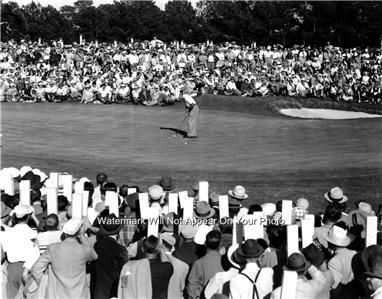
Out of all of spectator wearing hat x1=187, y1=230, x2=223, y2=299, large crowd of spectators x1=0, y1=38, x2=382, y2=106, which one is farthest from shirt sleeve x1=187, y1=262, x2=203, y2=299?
large crowd of spectators x1=0, y1=38, x2=382, y2=106

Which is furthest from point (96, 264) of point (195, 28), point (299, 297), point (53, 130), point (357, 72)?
point (195, 28)

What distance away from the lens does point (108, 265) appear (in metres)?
8.48

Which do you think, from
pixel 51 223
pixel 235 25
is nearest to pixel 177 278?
pixel 51 223

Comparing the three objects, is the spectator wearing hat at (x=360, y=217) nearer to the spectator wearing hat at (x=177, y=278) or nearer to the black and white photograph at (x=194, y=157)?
the black and white photograph at (x=194, y=157)

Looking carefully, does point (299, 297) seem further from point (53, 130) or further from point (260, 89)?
point (260, 89)

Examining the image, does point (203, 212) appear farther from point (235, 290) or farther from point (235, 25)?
point (235, 25)

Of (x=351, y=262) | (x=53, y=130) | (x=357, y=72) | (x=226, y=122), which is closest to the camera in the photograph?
(x=351, y=262)

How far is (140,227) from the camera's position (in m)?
9.61

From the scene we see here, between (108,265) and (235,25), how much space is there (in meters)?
51.4

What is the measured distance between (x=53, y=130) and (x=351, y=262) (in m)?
19.8

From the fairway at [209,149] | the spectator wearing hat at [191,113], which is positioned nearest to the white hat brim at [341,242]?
the fairway at [209,149]

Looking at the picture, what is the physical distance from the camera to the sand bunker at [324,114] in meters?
35.0

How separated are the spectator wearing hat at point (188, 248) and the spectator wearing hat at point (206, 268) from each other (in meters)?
0.47

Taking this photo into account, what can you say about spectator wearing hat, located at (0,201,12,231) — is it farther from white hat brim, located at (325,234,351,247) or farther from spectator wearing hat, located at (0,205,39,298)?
white hat brim, located at (325,234,351,247)
